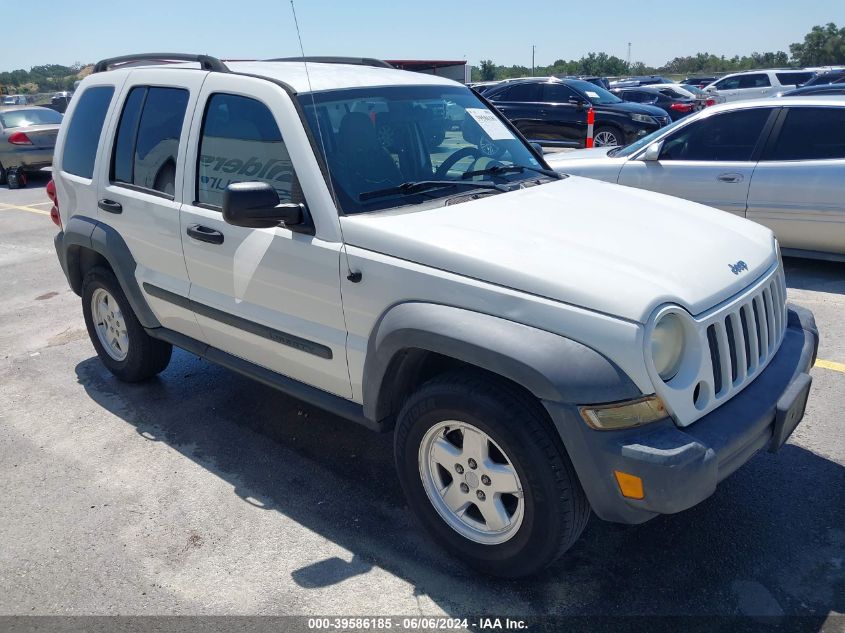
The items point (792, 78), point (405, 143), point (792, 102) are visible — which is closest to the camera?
point (405, 143)

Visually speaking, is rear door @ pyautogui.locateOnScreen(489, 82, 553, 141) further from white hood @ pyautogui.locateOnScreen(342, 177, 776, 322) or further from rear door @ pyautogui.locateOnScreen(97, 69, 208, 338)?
white hood @ pyautogui.locateOnScreen(342, 177, 776, 322)

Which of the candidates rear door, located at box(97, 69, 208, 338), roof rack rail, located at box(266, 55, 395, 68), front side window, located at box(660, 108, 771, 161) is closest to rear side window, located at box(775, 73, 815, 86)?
front side window, located at box(660, 108, 771, 161)

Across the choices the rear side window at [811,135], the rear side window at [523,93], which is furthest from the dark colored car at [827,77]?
the rear side window at [811,135]

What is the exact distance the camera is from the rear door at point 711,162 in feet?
22.5

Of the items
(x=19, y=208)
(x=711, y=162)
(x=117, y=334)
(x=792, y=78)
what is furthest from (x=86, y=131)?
(x=792, y=78)

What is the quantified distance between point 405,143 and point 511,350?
1.46 m

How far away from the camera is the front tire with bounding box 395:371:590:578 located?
8.79ft

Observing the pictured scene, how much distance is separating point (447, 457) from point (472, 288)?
0.70 m

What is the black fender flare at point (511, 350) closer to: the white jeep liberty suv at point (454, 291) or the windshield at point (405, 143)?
the white jeep liberty suv at point (454, 291)

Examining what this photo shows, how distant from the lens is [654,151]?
7285 mm

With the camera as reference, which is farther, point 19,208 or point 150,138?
point 19,208

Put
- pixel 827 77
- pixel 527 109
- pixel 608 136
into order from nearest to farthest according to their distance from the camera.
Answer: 1. pixel 608 136
2. pixel 527 109
3. pixel 827 77

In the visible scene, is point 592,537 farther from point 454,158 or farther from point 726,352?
point 454,158

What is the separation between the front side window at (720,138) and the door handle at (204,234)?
508 cm
